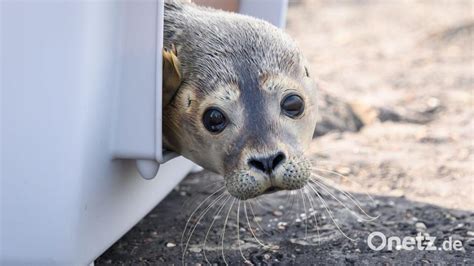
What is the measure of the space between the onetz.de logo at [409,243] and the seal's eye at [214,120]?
0.84 meters

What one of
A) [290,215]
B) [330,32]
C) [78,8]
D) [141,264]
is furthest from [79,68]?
[330,32]

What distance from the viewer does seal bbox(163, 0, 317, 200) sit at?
298 cm

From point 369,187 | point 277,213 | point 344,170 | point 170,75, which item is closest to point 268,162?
point 170,75

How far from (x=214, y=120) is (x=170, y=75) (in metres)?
0.25

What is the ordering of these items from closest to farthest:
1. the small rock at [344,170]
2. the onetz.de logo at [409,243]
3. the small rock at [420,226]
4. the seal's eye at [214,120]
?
1. the seal's eye at [214,120]
2. the onetz.de logo at [409,243]
3. the small rock at [420,226]
4. the small rock at [344,170]

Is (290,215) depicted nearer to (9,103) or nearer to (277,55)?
(277,55)

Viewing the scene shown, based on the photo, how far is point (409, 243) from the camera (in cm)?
352

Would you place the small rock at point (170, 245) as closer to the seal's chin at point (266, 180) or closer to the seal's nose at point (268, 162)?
the seal's chin at point (266, 180)

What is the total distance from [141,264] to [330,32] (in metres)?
5.11

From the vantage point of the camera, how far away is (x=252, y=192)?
9.80 ft

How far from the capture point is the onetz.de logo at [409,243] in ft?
11.4

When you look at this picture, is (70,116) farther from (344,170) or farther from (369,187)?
(344,170)

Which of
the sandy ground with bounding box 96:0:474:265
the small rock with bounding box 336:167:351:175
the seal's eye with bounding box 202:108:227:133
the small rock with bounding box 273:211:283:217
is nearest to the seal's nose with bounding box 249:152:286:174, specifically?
the seal's eye with bounding box 202:108:227:133

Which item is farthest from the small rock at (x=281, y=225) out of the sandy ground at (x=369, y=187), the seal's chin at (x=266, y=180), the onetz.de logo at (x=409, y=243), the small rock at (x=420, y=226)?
the seal's chin at (x=266, y=180)
